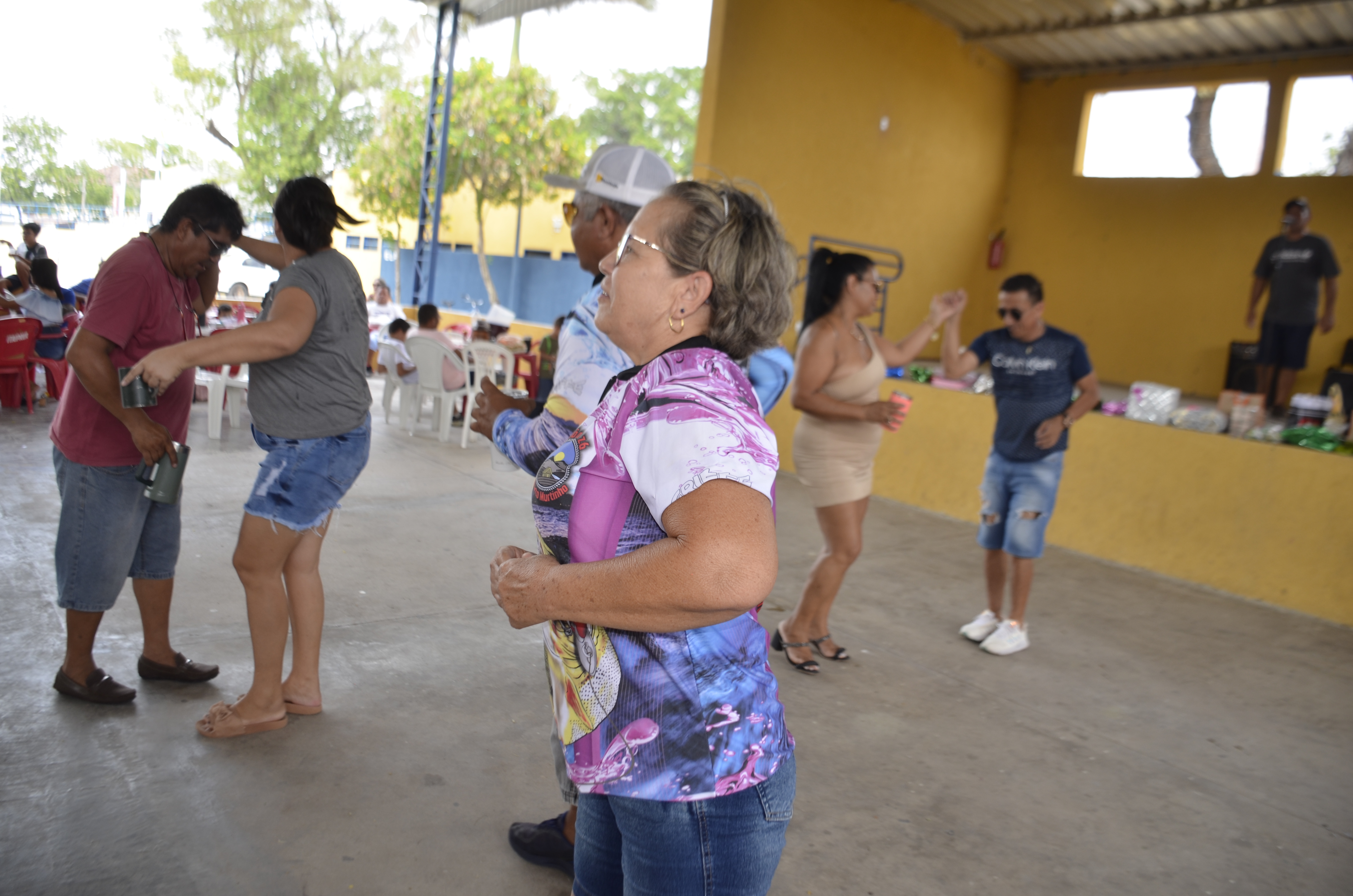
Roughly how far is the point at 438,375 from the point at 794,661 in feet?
17.7

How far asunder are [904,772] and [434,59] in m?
14.5

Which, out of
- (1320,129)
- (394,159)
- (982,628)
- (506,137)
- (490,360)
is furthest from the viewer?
(394,159)

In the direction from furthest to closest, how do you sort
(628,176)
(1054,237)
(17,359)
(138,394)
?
(1054,237) < (17,359) < (138,394) < (628,176)

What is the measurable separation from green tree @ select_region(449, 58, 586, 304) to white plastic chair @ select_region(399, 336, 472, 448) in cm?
1472

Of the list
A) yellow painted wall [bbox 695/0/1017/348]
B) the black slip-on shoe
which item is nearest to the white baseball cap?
the black slip-on shoe

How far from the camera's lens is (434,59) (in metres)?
14.6

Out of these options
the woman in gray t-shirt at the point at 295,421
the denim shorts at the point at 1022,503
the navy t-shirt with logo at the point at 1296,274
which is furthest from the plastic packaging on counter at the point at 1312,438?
the woman in gray t-shirt at the point at 295,421

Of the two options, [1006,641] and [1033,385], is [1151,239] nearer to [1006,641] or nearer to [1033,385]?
[1033,385]

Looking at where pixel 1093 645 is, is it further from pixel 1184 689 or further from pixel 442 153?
pixel 442 153

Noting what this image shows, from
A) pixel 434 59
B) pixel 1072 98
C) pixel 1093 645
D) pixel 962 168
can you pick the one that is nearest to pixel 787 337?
pixel 962 168

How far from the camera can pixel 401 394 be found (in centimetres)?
853

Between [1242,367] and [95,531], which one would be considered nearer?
[95,531]

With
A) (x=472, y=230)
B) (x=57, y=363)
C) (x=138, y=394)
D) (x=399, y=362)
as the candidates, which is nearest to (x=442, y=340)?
(x=399, y=362)

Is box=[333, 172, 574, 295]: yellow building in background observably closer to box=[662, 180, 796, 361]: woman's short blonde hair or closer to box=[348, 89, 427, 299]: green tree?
box=[348, 89, 427, 299]: green tree
